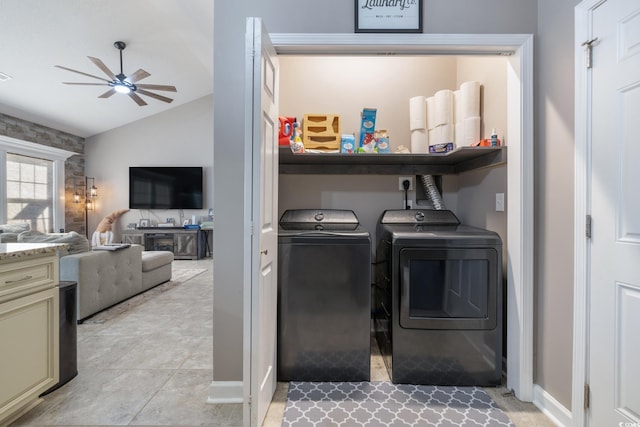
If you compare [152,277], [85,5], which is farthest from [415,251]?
[85,5]

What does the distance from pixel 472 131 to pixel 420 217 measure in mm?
698

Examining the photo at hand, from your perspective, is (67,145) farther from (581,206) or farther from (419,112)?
(581,206)

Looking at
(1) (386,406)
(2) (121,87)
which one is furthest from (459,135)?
(2) (121,87)

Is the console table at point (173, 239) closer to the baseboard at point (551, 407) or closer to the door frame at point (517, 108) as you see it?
the door frame at point (517, 108)

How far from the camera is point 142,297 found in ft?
12.1

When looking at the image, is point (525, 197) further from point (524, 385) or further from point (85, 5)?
point (85, 5)

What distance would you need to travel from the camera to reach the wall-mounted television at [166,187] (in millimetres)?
6887

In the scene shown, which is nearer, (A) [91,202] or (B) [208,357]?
(B) [208,357]

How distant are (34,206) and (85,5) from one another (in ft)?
13.8

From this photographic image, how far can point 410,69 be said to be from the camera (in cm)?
251

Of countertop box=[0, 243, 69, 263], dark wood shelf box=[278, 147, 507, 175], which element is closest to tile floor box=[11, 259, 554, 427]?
countertop box=[0, 243, 69, 263]

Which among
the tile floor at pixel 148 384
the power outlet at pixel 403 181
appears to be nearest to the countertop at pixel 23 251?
the tile floor at pixel 148 384

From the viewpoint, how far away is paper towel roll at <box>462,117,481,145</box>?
6.67 feet

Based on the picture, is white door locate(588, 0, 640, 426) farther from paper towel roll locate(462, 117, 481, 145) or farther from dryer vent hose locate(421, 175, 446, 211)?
dryer vent hose locate(421, 175, 446, 211)
